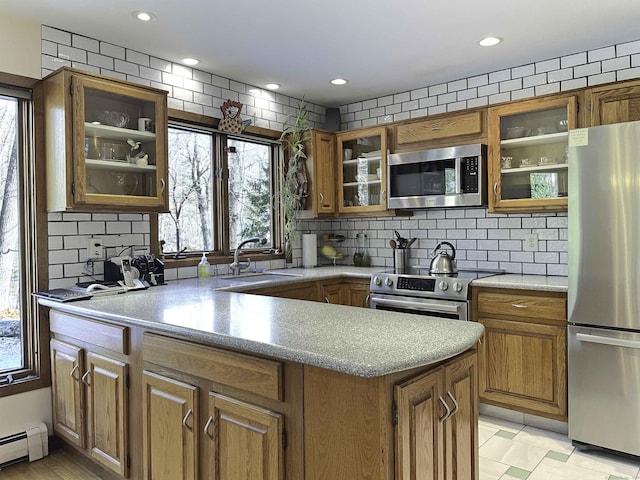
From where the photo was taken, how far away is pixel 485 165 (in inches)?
139

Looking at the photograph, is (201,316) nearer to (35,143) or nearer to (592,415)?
(35,143)

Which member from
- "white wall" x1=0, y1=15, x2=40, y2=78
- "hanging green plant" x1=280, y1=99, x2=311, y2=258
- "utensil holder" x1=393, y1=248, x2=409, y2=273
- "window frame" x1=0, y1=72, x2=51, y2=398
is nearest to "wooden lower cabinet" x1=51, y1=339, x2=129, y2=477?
"window frame" x1=0, y1=72, x2=51, y2=398

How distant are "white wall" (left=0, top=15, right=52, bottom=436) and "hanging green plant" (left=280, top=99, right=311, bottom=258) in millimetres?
1974

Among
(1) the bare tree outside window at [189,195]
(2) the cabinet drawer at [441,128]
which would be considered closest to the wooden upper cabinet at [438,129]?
(2) the cabinet drawer at [441,128]

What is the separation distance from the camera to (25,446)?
2723mm

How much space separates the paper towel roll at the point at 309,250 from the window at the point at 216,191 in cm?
32

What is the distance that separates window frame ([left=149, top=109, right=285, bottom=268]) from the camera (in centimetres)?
350

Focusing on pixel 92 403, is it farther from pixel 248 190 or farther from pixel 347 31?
pixel 347 31

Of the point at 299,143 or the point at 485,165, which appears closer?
the point at 485,165

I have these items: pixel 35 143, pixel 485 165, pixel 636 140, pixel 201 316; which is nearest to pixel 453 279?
pixel 485 165

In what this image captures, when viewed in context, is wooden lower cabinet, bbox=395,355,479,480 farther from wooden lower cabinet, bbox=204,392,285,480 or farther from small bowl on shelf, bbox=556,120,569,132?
small bowl on shelf, bbox=556,120,569,132

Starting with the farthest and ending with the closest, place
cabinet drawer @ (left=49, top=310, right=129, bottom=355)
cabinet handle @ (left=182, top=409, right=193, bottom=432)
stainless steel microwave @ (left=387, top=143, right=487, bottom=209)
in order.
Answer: stainless steel microwave @ (left=387, top=143, right=487, bottom=209) < cabinet drawer @ (left=49, top=310, right=129, bottom=355) < cabinet handle @ (left=182, top=409, right=193, bottom=432)

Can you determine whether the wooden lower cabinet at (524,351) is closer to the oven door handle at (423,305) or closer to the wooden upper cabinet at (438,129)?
the oven door handle at (423,305)

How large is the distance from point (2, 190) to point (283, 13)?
1.93 m
